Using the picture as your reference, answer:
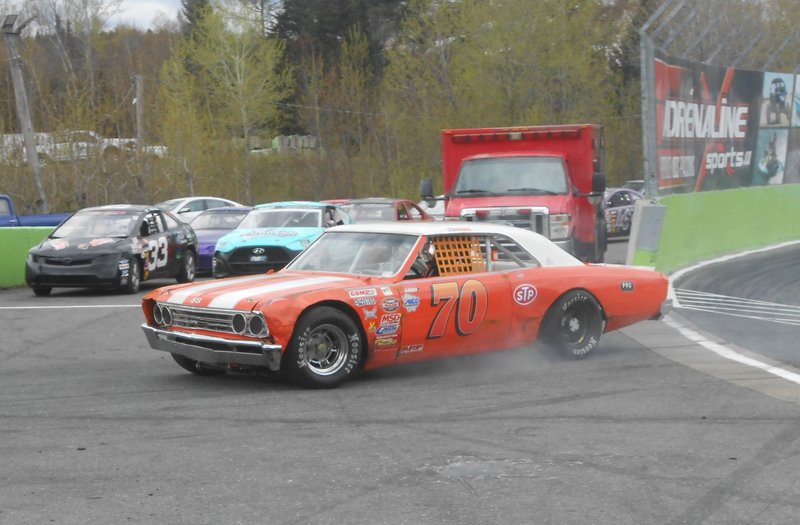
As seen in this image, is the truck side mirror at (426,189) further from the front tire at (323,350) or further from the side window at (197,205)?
the side window at (197,205)

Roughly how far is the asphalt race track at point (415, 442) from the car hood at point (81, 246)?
701cm

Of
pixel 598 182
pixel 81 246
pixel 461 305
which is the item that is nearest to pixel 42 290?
pixel 81 246

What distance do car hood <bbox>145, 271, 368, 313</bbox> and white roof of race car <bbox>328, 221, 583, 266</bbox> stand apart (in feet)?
2.27

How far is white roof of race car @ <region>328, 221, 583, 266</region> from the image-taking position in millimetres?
10086

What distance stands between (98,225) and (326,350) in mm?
11031

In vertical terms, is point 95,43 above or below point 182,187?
above

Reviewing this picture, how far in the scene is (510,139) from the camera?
19.7 metres

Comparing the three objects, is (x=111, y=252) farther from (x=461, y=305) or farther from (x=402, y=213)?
(x=461, y=305)

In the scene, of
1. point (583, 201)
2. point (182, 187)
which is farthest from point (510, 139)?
point (182, 187)

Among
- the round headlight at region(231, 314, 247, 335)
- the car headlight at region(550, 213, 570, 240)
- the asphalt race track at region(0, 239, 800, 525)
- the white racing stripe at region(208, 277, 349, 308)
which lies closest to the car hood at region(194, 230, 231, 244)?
the car headlight at region(550, 213, 570, 240)

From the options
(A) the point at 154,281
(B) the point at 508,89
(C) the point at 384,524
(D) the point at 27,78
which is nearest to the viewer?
(C) the point at 384,524

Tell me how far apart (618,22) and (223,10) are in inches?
817

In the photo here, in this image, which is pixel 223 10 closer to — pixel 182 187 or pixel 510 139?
pixel 182 187

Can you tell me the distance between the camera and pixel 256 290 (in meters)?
9.15
